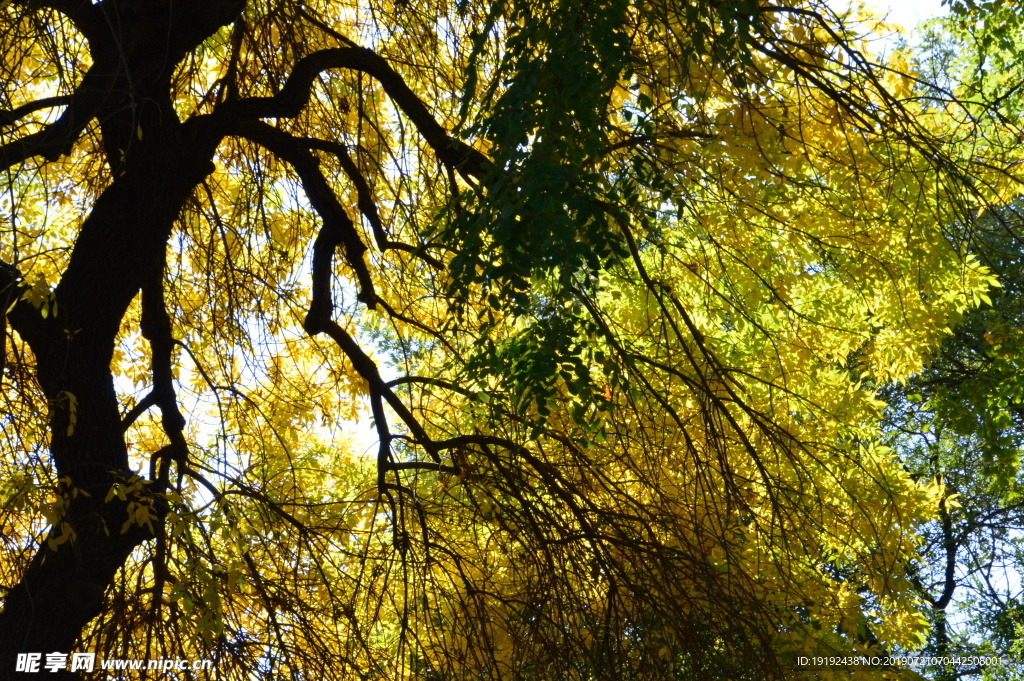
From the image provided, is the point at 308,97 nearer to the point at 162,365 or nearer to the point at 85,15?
the point at 85,15

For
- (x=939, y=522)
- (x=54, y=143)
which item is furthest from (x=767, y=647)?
(x=939, y=522)

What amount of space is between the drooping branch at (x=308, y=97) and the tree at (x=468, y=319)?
0.05ft

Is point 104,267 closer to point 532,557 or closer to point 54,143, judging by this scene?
point 54,143

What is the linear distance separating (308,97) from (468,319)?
147 centimetres

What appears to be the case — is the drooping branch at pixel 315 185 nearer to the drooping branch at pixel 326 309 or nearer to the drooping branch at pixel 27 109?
the drooping branch at pixel 326 309

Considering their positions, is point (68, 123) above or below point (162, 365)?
Result: above

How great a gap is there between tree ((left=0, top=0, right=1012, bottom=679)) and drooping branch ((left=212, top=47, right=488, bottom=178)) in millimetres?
14

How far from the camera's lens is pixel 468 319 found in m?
3.37

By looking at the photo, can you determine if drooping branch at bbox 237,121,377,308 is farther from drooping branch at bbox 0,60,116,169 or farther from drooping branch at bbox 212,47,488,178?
drooping branch at bbox 0,60,116,169

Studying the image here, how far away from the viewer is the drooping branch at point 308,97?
13.4 ft

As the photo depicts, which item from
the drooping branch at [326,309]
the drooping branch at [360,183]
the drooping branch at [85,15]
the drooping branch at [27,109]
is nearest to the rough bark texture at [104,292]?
the drooping branch at [85,15]

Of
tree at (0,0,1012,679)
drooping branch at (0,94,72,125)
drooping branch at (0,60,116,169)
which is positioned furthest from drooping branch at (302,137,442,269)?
drooping branch at (0,94,72,125)

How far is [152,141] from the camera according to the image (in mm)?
4027

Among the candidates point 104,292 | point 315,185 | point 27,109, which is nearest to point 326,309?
point 315,185
